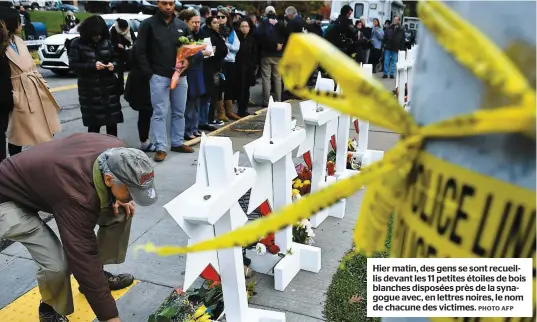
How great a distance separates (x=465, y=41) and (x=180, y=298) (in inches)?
96.6

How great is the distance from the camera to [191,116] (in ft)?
22.3

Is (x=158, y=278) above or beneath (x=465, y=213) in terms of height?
beneath

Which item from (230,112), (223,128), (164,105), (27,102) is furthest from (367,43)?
(27,102)

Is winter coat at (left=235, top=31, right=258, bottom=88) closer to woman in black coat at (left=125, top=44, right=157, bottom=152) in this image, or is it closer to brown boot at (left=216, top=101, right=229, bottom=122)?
brown boot at (left=216, top=101, right=229, bottom=122)

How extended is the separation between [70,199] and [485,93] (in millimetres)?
2138

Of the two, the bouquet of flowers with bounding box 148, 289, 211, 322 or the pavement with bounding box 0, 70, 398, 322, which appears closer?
the bouquet of flowers with bounding box 148, 289, 211, 322

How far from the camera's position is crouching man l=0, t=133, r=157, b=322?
94.5 inches

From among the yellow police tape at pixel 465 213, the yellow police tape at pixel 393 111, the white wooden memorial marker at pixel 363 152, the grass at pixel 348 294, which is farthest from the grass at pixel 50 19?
the yellow police tape at pixel 465 213

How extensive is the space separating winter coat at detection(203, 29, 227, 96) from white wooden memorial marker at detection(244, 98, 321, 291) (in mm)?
3743

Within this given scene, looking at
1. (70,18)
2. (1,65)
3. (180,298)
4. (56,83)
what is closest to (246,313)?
(180,298)

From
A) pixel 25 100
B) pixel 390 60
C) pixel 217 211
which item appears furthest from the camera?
pixel 390 60

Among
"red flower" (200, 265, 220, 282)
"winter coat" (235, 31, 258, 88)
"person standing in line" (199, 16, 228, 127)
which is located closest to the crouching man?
"red flower" (200, 265, 220, 282)

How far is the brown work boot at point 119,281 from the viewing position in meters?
3.29

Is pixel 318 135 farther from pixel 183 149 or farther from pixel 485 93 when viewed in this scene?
pixel 485 93
